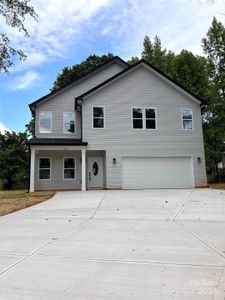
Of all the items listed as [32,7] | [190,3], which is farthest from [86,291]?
[32,7]

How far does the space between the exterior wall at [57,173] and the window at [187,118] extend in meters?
7.07

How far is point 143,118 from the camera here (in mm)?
18766

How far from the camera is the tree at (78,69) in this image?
3359 centimetres

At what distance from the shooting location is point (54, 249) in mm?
5137

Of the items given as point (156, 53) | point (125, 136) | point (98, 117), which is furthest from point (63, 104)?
point (156, 53)

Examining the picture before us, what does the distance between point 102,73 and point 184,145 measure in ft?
25.6

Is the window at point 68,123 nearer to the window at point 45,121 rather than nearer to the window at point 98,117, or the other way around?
the window at point 45,121

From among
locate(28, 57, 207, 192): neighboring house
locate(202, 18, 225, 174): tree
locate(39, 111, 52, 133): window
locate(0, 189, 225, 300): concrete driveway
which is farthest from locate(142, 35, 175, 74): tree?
locate(0, 189, 225, 300): concrete driveway

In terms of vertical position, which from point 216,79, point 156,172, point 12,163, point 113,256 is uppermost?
point 216,79

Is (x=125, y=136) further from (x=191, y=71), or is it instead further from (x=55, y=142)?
(x=191, y=71)

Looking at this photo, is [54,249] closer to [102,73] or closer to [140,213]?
[140,213]

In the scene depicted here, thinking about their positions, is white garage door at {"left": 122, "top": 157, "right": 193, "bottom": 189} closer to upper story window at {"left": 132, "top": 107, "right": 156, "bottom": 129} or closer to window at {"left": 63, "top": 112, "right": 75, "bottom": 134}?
upper story window at {"left": 132, "top": 107, "right": 156, "bottom": 129}

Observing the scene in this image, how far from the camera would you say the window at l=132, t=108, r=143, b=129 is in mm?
18609

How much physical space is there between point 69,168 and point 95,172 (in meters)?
1.71
